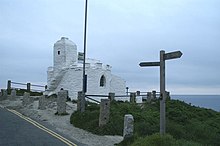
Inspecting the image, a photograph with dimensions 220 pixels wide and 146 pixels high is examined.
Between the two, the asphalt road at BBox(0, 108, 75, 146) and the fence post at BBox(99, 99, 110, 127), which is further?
the fence post at BBox(99, 99, 110, 127)

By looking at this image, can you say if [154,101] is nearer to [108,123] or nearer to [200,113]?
[200,113]

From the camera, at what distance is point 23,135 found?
13664 millimetres

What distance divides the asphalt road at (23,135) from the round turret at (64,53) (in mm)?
A: 21097

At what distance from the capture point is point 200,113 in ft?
107

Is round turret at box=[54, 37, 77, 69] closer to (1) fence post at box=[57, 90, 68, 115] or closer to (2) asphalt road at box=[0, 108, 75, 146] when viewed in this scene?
(1) fence post at box=[57, 90, 68, 115]

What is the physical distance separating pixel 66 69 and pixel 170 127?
20.0m

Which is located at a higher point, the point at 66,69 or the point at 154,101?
the point at 66,69

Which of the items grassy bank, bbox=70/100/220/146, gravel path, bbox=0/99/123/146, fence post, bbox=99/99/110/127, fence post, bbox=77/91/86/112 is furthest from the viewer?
fence post, bbox=77/91/86/112

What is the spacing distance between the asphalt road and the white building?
18.3 meters

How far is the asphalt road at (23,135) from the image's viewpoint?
1211 centimetres

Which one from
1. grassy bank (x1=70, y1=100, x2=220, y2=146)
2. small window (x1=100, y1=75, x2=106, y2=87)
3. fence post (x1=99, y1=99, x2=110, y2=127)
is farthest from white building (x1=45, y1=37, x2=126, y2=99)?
fence post (x1=99, y1=99, x2=110, y2=127)

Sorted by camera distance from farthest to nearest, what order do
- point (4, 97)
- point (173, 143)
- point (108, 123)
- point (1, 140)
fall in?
point (4, 97) → point (108, 123) → point (1, 140) → point (173, 143)

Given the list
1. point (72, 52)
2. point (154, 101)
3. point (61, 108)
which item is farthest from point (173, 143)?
point (72, 52)

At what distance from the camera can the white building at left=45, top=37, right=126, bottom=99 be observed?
118ft
